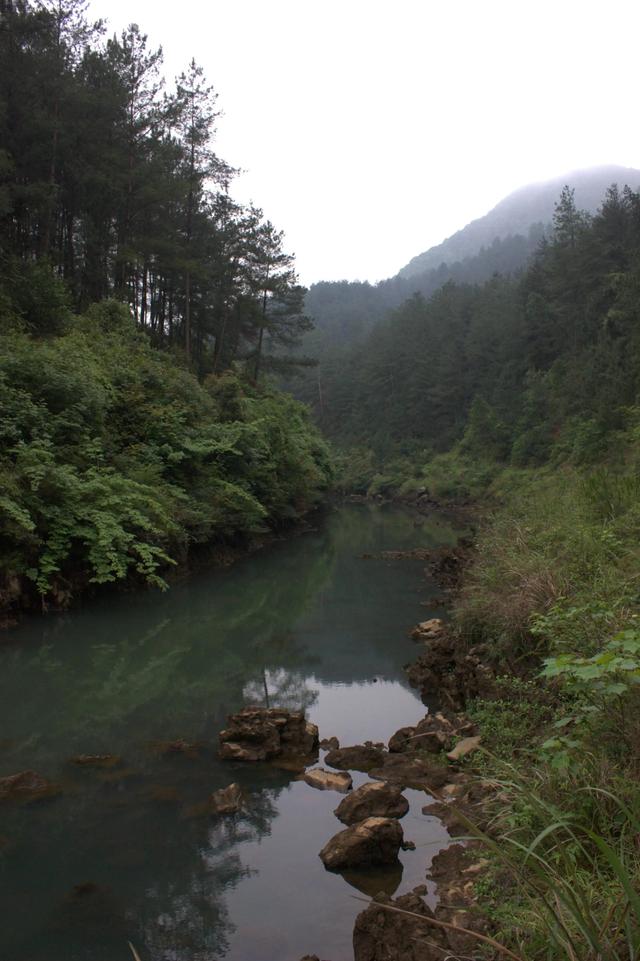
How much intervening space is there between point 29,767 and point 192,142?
26612 mm

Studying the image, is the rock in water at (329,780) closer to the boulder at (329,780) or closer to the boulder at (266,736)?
the boulder at (329,780)

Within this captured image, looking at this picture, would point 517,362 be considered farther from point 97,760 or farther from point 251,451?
point 97,760

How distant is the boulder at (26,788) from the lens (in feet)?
21.2

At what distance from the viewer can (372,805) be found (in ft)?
20.1

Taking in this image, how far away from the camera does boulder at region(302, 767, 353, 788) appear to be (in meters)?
6.77

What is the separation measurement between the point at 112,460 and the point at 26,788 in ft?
31.5

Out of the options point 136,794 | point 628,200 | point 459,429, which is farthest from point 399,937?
point 459,429

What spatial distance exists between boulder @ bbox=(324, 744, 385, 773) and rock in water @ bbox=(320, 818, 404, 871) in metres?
1.62

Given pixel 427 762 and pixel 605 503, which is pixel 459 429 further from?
pixel 427 762

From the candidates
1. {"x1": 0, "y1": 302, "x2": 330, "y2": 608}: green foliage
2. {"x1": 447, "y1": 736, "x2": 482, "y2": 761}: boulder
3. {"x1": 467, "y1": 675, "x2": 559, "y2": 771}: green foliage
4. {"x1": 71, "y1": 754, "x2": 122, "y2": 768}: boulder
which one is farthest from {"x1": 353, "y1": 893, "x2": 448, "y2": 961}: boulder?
{"x1": 0, "y1": 302, "x2": 330, "y2": 608}: green foliage

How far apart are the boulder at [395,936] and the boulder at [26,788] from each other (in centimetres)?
366

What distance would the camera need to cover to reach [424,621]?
1313cm


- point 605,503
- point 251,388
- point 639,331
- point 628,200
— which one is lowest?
point 605,503

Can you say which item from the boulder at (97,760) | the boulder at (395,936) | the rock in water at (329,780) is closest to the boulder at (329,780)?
the rock in water at (329,780)
